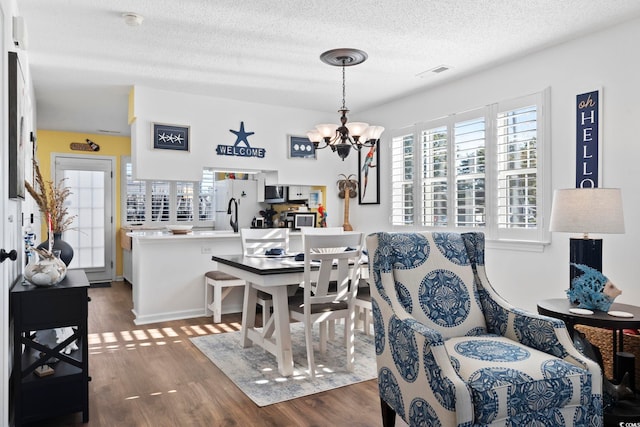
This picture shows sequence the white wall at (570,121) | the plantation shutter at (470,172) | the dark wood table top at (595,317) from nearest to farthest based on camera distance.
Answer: the dark wood table top at (595,317) → the white wall at (570,121) → the plantation shutter at (470,172)

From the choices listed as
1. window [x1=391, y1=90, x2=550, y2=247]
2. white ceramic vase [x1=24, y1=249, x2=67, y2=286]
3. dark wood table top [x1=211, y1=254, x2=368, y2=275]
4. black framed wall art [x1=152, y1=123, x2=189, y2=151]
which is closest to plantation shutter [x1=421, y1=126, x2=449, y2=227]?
window [x1=391, y1=90, x2=550, y2=247]

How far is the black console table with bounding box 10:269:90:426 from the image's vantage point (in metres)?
2.32

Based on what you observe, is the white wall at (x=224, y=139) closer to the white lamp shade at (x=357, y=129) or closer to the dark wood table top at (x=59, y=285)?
the white lamp shade at (x=357, y=129)

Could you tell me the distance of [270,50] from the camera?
380 centimetres

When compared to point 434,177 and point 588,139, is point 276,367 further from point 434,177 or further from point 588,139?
point 588,139

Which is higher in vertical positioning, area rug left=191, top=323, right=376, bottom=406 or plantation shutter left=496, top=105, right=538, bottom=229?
plantation shutter left=496, top=105, right=538, bottom=229

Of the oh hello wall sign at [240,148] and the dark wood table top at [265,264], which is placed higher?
the oh hello wall sign at [240,148]

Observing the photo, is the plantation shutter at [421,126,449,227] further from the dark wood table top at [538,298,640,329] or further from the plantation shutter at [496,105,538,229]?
the dark wood table top at [538,298,640,329]

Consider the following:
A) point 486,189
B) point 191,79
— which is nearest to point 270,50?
point 191,79

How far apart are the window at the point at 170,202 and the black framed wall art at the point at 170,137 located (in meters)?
2.32

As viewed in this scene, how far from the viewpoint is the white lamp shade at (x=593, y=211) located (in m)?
2.61

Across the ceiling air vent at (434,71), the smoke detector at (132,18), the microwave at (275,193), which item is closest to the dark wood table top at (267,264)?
the smoke detector at (132,18)

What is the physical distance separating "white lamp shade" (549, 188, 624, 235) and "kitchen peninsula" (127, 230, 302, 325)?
11.7ft

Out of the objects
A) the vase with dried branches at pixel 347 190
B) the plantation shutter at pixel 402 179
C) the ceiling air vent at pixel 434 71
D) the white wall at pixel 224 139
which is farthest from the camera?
the vase with dried branches at pixel 347 190
